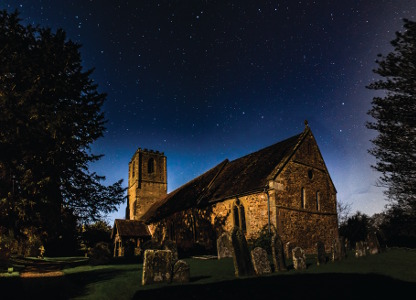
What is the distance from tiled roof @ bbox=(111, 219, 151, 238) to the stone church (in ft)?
14.9

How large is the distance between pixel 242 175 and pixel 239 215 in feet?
12.0

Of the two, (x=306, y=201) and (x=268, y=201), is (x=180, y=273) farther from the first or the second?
(x=306, y=201)

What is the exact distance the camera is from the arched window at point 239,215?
18500mm

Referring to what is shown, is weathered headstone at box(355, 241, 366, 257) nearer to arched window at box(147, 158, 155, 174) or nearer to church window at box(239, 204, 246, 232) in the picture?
church window at box(239, 204, 246, 232)

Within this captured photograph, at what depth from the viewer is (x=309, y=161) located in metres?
20.3

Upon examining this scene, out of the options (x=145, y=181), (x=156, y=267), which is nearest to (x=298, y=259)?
(x=156, y=267)

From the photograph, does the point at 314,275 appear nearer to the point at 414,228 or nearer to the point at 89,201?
the point at 89,201

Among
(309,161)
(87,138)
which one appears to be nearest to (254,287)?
(87,138)

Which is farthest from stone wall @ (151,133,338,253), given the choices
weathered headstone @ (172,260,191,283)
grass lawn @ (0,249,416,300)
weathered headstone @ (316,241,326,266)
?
weathered headstone @ (172,260,191,283)

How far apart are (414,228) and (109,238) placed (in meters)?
31.4

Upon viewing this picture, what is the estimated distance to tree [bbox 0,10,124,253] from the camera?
11469 millimetres

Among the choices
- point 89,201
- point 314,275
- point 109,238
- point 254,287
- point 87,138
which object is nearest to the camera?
point 254,287

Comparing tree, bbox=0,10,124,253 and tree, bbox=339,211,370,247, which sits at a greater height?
tree, bbox=0,10,124,253

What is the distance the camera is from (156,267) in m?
8.93
